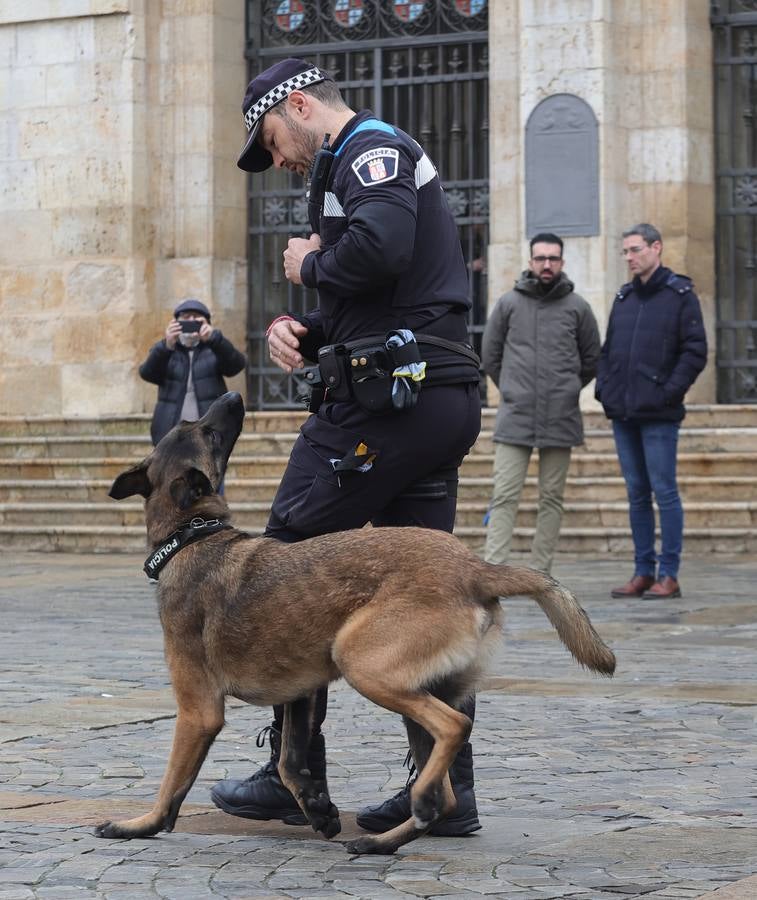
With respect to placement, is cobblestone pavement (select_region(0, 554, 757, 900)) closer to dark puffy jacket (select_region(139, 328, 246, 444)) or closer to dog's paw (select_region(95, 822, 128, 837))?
dog's paw (select_region(95, 822, 128, 837))

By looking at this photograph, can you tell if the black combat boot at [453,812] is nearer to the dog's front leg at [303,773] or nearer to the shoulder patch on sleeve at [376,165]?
the dog's front leg at [303,773]

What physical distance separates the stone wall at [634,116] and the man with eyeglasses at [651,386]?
149 inches

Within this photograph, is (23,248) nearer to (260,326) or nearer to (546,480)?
(260,326)

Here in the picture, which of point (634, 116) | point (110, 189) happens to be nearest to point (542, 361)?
point (634, 116)

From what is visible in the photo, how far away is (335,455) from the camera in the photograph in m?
5.07

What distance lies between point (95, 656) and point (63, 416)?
27.6ft

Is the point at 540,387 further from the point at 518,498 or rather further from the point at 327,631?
the point at 327,631

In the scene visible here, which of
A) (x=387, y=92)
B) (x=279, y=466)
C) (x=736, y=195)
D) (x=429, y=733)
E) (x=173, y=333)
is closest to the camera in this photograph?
(x=429, y=733)

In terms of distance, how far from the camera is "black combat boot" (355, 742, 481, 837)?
4.89 metres

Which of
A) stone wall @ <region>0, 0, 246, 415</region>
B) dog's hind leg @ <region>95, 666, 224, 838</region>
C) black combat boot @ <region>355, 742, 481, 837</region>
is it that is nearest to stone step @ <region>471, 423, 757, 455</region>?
stone wall @ <region>0, 0, 246, 415</region>

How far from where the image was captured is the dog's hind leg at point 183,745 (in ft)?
15.9

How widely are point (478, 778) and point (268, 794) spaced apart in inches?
34.2

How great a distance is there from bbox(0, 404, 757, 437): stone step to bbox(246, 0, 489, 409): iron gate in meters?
0.57

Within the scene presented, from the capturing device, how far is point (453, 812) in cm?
482
